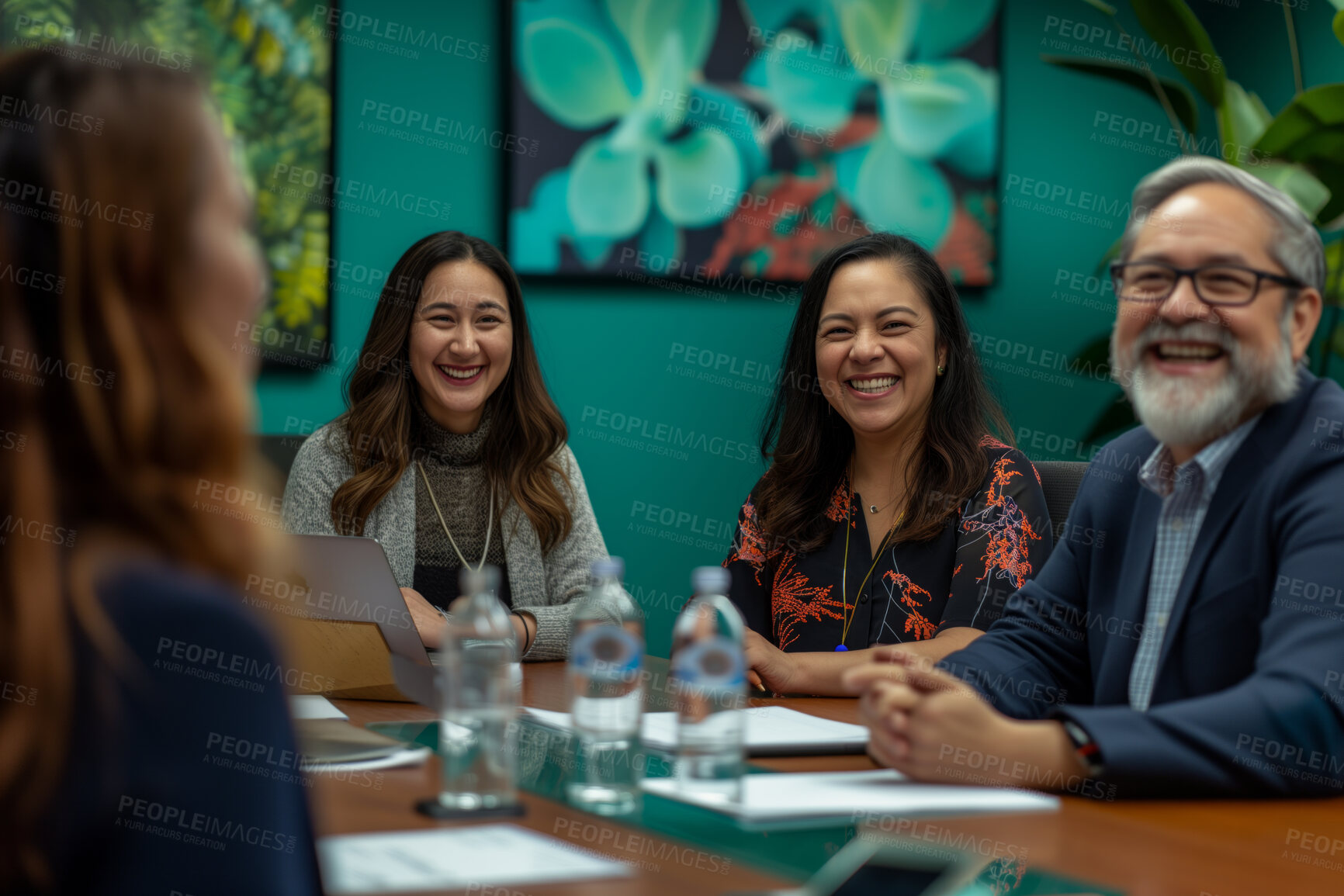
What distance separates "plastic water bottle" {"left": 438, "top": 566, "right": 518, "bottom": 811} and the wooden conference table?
4 cm

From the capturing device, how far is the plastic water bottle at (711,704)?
4.01ft

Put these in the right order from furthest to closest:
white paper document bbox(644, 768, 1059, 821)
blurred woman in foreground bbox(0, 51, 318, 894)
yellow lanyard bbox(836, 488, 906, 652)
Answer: yellow lanyard bbox(836, 488, 906, 652) < white paper document bbox(644, 768, 1059, 821) < blurred woman in foreground bbox(0, 51, 318, 894)

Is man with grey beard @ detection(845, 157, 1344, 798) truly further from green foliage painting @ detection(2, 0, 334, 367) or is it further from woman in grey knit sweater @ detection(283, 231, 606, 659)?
green foliage painting @ detection(2, 0, 334, 367)

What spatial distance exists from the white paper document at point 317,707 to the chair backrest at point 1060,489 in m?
1.31

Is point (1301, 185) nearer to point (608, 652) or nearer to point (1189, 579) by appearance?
point (1189, 579)

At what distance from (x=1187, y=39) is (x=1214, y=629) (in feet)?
6.93

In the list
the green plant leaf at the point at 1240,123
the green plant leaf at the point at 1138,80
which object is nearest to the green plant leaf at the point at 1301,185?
the green plant leaf at the point at 1240,123

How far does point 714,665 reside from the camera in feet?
4.00

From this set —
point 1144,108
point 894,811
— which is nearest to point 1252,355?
point 894,811

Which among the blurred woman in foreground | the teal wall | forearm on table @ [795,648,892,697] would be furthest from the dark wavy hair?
the blurred woman in foreground

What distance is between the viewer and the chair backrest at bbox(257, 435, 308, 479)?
8.41ft

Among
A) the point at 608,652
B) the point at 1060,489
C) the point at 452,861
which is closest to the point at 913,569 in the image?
the point at 1060,489

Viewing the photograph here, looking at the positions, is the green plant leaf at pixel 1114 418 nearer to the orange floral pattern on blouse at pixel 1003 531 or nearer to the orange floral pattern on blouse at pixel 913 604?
the orange floral pattern on blouse at pixel 1003 531

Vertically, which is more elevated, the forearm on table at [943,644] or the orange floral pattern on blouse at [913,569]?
the orange floral pattern on blouse at [913,569]
